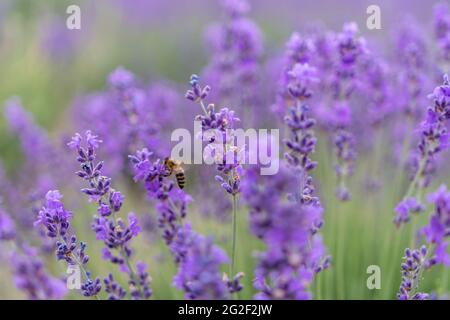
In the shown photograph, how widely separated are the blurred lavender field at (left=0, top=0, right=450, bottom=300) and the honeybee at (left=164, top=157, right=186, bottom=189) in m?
0.01

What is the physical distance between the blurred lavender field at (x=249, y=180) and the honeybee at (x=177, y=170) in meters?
0.01

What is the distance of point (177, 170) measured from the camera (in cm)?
244

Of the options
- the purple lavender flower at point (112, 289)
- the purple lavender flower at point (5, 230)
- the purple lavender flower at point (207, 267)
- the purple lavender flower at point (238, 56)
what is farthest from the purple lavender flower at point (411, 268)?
the purple lavender flower at point (238, 56)

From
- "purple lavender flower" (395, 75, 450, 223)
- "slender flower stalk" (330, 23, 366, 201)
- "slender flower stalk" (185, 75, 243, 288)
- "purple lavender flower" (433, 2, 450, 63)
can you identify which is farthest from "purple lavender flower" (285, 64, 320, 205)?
"purple lavender flower" (433, 2, 450, 63)

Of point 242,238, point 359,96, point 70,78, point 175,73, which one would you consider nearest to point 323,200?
point 242,238

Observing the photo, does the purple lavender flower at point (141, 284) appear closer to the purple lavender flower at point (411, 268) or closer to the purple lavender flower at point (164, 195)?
the purple lavender flower at point (164, 195)

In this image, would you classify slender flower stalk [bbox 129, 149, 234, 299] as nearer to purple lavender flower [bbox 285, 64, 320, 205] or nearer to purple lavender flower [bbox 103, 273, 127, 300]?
purple lavender flower [bbox 103, 273, 127, 300]

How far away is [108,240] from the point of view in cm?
224

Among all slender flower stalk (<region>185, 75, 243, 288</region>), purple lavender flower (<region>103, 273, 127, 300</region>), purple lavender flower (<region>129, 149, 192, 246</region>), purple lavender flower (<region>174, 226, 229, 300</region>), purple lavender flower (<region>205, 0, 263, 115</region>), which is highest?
purple lavender flower (<region>205, 0, 263, 115</region>)

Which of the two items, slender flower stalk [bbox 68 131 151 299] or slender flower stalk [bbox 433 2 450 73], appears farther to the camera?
slender flower stalk [bbox 433 2 450 73]

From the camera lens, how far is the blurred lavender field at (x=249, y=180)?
1.95 meters

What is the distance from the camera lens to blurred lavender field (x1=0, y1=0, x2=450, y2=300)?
1.95m

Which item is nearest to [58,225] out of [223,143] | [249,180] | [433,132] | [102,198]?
[102,198]
